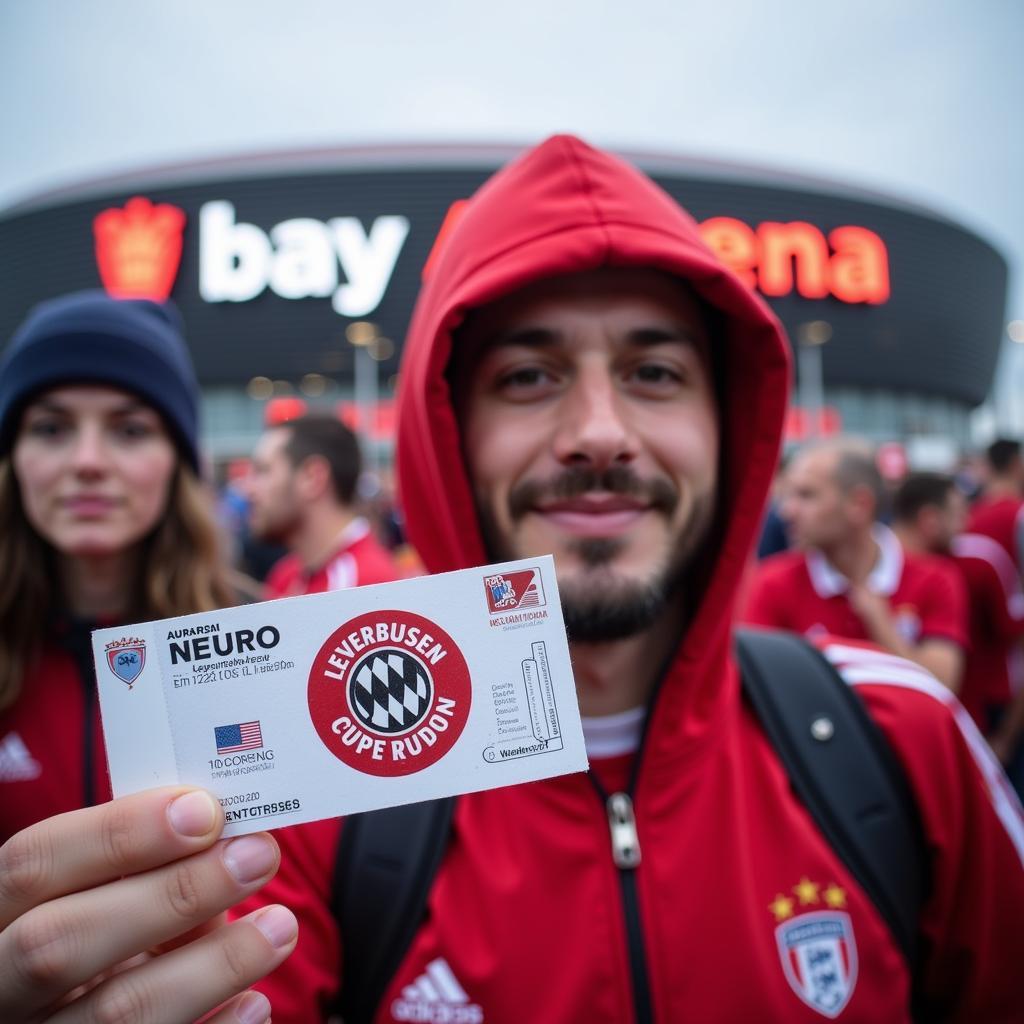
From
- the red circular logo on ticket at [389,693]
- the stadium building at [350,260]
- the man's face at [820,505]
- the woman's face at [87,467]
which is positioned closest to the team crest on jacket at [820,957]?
the red circular logo on ticket at [389,693]

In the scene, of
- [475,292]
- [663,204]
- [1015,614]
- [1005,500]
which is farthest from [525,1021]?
[1005,500]

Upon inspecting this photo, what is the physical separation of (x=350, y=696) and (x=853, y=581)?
3.10m

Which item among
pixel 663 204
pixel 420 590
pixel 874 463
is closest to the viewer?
pixel 420 590

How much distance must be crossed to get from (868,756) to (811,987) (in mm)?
425

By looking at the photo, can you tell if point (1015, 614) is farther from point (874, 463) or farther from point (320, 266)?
point (320, 266)

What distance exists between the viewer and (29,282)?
26.5m

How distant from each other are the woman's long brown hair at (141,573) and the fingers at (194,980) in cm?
129

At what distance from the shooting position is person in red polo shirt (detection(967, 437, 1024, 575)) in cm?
438

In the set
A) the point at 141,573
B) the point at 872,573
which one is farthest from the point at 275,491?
the point at 872,573

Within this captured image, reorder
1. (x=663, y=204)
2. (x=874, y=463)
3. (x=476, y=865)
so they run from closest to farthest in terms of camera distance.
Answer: (x=476, y=865) → (x=663, y=204) → (x=874, y=463)

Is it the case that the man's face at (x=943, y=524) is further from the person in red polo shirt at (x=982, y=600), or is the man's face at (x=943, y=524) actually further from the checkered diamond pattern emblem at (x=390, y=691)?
the checkered diamond pattern emblem at (x=390, y=691)

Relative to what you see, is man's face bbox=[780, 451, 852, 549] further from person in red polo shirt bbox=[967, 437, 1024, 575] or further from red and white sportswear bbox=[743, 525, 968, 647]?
person in red polo shirt bbox=[967, 437, 1024, 575]

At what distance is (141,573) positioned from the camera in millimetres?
2188

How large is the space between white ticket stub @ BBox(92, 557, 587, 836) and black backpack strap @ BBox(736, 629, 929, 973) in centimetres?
66
